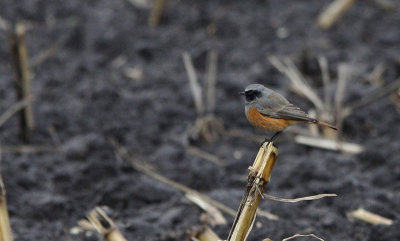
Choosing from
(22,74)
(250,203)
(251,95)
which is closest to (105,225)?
(250,203)

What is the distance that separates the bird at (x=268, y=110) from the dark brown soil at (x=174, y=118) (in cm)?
94

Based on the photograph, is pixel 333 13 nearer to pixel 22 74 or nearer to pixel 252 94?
pixel 22 74

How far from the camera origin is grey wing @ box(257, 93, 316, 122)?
329cm

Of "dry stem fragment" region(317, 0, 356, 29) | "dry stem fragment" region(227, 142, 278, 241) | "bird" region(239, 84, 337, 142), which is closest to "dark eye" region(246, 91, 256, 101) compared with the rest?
"bird" region(239, 84, 337, 142)

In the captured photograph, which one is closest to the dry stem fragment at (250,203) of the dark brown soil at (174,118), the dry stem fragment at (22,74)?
the dark brown soil at (174,118)

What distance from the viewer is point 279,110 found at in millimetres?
3340

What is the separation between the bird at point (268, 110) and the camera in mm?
3279

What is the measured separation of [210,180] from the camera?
491 cm

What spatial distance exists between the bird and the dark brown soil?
94cm

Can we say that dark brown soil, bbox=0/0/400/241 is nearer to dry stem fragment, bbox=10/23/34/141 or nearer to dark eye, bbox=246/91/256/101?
dry stem fragment, bbox=10/23/34/141

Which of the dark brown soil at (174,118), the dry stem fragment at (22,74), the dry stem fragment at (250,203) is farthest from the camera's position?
the dry stem fragment at (22,74)

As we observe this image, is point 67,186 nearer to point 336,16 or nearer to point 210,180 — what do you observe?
point 210,180

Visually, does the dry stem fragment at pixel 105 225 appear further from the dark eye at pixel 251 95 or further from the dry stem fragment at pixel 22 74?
the dry stem fragment at pixel 22 74

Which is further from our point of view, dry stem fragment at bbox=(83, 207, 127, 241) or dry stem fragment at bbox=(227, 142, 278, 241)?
dry stem fragment at bbox=(83, 207, 127, 241)
